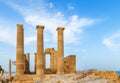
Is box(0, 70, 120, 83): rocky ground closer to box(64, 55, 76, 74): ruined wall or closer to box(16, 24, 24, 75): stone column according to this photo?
box(16, 24, 24, 75): stone column

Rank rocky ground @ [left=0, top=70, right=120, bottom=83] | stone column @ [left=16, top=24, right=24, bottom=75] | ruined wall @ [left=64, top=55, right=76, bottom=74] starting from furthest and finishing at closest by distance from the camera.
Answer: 1. ruined wall @ [left=64, top=55, right=76, bottom=74]
2. stone column @ [left=16, top=24, right=24, bottom=75]
3. rocky ground @ [left=0, top=70, right=120, bottom=83]

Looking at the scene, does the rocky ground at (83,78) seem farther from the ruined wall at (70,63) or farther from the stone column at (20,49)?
the ruined wall at (70,63)

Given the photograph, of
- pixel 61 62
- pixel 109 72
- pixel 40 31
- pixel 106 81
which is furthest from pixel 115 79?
pixel 40 31

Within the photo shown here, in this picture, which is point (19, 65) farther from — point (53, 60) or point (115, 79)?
point (53, 60)

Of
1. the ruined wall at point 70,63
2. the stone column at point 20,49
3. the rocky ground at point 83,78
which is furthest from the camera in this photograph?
the ruined wall at point 70,63

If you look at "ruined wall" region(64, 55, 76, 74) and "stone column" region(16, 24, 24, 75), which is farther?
"ruined wall" region(64, 55, 76, 74)

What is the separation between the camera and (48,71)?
44.8m

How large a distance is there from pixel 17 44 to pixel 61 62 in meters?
6.48

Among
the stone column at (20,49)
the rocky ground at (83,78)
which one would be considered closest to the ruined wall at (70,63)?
the rocky ground at (83,78)

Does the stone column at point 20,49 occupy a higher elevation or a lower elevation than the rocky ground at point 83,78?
higher

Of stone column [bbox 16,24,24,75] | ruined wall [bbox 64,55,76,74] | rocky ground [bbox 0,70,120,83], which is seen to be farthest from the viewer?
ruined wall [bbox 64,55,76,74]

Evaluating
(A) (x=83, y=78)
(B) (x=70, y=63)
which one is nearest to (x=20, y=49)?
(A) (x=83, y=78)

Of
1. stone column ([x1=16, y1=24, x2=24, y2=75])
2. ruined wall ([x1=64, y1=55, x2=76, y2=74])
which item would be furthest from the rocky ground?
ruined wall ([x1=64, y1=55, x2=76, y2=74])

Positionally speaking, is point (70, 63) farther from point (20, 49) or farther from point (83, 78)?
point (83, 78)
